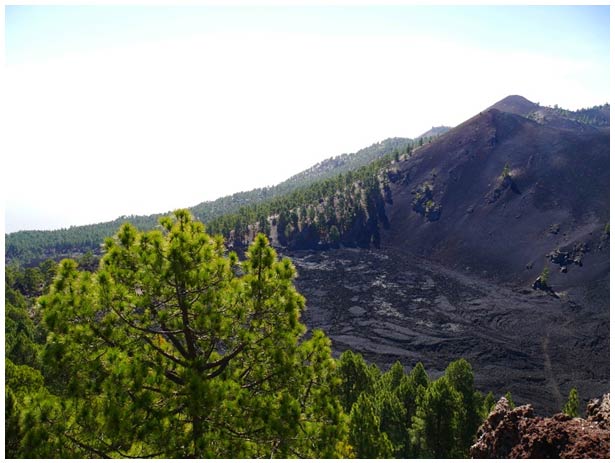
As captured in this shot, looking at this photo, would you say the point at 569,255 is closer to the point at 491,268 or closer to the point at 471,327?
the point at 491,268

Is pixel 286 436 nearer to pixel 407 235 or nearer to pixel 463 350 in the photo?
pixel 463 350

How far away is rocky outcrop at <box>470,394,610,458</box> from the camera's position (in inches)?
376

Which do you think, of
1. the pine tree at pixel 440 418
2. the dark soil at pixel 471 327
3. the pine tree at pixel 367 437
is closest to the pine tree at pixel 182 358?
the pine tree at pixel 367 437

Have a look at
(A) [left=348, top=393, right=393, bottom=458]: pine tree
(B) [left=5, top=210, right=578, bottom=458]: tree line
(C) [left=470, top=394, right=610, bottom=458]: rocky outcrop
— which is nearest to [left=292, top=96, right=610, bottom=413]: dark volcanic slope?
(A) [left=348, top=393, right=393, bottom=458]: pine tree

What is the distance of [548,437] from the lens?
35.4ft

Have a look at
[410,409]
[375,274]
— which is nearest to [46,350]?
[410,409]

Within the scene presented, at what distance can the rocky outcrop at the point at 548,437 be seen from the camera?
31.3 ft

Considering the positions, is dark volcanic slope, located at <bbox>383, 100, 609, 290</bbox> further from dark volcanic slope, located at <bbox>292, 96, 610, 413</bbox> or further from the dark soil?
the dark soil

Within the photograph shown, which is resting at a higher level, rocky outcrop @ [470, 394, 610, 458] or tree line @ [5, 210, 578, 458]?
tree line @ [5, 210, 578, 458]

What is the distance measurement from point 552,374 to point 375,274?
41.6 metres

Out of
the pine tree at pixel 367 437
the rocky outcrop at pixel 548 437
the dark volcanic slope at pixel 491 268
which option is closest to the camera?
the rocky outcrop at pixel 548 437

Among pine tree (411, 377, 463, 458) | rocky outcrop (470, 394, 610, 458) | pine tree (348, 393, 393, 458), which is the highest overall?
rocky outcrop (470, 394, 610, 458)

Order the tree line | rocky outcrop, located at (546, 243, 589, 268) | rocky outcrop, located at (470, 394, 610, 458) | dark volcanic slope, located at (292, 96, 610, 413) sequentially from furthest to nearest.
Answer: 1. rocky outcrop, located at (546, 243, 589, 268)
2. dark volcanic slope, located at (292, 96, 610, 413)
3. rocky outcrop, located at (470, 394, 610, 458)
4. the tree line

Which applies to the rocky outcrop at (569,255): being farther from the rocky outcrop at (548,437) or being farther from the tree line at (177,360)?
the tree line at (177,360)
